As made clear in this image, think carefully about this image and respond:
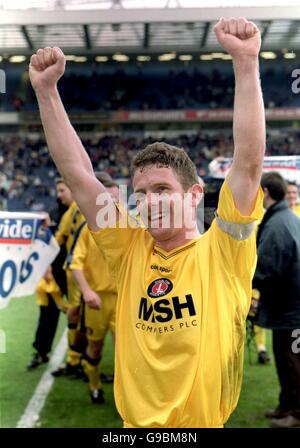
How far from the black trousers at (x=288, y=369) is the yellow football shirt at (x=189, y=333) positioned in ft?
8.40

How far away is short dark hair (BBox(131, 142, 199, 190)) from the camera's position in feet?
5.94

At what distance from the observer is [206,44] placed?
24.7 meters

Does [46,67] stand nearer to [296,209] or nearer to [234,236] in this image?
[234,236]

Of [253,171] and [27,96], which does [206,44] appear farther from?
[253,171]

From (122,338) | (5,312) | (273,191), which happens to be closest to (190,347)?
(122,338)

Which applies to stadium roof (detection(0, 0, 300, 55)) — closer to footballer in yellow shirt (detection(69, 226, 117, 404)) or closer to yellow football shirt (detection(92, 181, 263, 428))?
footballer in yellow shirt (detection(69, 226, 117, 404))

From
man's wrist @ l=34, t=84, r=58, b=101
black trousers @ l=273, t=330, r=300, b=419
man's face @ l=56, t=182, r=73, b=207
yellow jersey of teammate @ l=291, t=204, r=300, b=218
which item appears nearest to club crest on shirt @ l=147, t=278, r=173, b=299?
man's wrist @ l=34, t=84, r=58, b=101

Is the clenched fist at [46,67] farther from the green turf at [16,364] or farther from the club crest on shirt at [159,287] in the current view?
the green turf at [16,364]

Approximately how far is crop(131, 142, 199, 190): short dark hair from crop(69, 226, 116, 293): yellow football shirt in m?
2.89

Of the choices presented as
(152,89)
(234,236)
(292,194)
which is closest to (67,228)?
(292,194)

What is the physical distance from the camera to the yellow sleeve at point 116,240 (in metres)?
1.88

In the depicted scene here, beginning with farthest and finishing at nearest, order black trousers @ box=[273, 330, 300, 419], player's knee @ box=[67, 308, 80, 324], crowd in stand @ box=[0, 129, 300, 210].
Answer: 1. crowd in stand @ box=[0, 129, 300, 210]
2. player's knee @ box=[67, 308, 80, 324]
3. black trousers @ box=[273, 330, 300, 419]

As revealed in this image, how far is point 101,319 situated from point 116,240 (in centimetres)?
285

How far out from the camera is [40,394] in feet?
16.3
